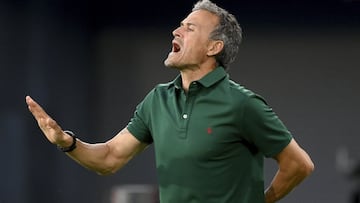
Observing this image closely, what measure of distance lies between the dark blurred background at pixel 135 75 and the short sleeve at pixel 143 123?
103 inches

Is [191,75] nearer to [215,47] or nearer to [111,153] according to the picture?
[215,47]

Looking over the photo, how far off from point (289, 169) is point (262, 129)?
206 mm

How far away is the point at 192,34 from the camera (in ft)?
8.98

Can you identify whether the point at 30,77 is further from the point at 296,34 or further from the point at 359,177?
the point at 359,177

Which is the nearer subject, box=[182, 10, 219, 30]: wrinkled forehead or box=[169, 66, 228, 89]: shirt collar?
box=[169, 66, 228, 89]: shirt collar

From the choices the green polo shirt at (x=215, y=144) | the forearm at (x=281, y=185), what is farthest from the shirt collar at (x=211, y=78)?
the forearm at (x=281, y=185)

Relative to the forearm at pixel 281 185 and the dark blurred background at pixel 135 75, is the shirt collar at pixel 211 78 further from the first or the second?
the dark blurred background at pixel 135 75

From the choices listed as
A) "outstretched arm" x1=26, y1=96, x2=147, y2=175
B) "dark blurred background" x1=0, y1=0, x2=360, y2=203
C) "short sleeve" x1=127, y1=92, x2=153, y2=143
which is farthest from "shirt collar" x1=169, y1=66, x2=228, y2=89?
"dark blurred background" x1=0, y1=0, x2=360, y2=203

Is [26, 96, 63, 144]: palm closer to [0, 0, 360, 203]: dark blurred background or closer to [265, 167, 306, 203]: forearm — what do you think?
[265, 167, 306, 203]: forearm

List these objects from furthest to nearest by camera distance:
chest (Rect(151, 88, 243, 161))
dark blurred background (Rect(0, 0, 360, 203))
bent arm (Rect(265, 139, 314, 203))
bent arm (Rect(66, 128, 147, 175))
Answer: dark blurred background (Rect(0, 0, 360, 203)) → bent arm (Rect(66, 128, 147, 175)) → bent arm (Rect(265, 139, 314, 203)) → chest (Rect(151, 88, 243, 161))

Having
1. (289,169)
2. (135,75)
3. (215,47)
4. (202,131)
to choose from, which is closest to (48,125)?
(202,131)

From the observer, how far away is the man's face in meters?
2.69

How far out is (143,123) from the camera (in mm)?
2789

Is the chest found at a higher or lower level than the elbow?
higher
